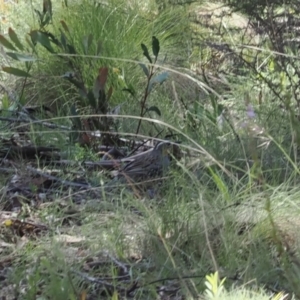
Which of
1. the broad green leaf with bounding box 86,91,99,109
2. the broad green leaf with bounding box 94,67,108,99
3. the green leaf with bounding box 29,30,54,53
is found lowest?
the broad green leaf with bounding box 86,91,99,109

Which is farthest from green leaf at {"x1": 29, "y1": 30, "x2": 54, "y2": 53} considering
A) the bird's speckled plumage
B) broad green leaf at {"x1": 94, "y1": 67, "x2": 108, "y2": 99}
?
the bird's speckled plumage

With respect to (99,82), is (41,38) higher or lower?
higher

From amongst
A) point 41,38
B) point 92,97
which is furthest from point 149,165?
point 41,38

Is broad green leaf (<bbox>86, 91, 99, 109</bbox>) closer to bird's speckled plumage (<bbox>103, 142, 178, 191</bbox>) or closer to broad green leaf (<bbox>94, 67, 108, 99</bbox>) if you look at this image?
broad green leaf (<bbox>94, 67, 108, 99</bbox>)

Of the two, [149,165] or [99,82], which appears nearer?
[149,165]

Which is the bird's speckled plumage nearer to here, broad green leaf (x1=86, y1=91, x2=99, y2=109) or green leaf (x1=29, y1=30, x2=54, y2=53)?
broad green leaf (x1=86, y1=91, x2=99, y2=109)

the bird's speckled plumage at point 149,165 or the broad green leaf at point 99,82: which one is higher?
the broad green leaf at point 99,82

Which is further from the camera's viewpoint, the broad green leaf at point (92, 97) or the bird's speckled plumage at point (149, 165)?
the broad green leaf at point (92, 97)

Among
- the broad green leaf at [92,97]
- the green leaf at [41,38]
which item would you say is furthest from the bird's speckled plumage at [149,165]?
the green leaf at [41,38]

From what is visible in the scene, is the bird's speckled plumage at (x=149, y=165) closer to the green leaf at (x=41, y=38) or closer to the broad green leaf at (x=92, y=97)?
the broad green leaf at (x=92, y=97)

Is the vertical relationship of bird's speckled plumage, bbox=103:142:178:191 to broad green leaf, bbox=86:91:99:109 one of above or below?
below

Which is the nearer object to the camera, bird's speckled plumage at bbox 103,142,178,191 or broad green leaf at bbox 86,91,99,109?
bird's speckled plumage at bbox 103,142,178,191

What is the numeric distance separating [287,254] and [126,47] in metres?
3.28

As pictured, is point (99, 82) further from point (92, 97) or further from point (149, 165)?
point (149, 165)
